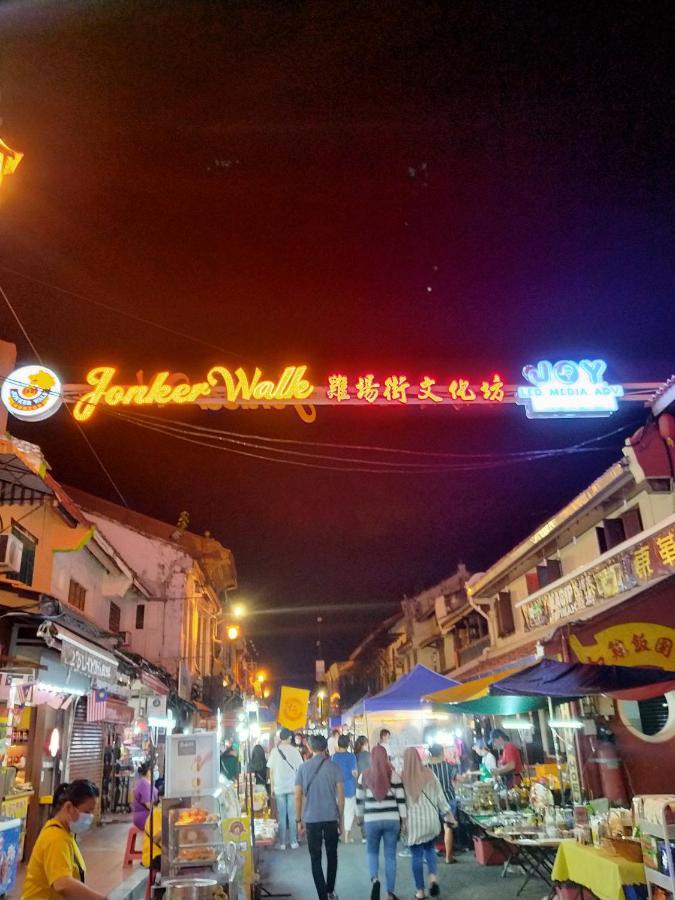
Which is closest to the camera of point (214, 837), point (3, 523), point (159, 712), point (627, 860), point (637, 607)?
point (627, 860)

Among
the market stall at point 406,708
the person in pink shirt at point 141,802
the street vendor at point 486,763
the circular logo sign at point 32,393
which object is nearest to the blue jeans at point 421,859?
the market stall at point 406,708

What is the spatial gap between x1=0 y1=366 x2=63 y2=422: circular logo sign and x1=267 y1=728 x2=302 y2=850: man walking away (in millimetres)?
8023

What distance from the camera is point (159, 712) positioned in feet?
59.0

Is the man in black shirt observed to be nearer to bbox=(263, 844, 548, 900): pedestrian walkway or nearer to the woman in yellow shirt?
bbox=(263, 844, 548, 900): pedestrian walkway

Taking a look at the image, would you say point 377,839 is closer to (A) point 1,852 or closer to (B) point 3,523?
(A) point 1,852

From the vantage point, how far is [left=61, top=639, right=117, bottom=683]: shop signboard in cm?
1014

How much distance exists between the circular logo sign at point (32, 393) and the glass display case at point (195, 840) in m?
6.60

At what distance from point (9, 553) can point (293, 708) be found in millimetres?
7678

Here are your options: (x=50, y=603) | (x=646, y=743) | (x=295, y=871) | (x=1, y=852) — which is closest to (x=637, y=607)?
(x=646, y=743)

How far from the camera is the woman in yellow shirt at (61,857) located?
15.9 feet

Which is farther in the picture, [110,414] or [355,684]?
[355,684]

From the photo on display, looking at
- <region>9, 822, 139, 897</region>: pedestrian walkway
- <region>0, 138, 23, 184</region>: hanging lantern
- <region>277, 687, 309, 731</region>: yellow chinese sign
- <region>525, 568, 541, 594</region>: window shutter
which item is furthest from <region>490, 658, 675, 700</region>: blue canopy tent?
<region>525, 568, 541, 594</region>: window shutter

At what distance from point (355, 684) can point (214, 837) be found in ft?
222

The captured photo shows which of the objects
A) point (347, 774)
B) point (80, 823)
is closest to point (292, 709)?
point (347, 774)
